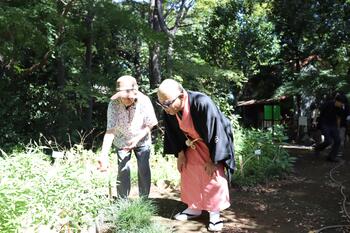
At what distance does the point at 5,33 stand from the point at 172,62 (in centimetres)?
474

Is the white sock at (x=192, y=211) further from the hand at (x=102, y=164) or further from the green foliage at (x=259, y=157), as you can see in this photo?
the green foliage at (x=259, y=157)

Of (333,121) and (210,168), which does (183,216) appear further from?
(333,121)

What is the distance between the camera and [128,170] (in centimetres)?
464

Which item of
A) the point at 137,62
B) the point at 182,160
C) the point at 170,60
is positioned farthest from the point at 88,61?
the point at 182,160

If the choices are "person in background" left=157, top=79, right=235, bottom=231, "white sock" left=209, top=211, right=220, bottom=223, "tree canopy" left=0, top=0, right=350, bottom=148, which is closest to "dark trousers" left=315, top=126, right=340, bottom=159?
"tree canopy" left=0, top=0, right=350, bottom=148

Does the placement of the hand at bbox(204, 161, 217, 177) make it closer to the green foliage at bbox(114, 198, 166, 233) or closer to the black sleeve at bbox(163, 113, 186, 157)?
the black sleeve at bbox(163, 113, 186, 157)

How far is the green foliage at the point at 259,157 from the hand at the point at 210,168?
2.25m

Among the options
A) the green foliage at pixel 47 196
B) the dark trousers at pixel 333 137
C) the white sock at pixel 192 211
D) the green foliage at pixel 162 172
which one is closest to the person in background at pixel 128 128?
the white sock at pixel 192 211

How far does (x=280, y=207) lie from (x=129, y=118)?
2.35m

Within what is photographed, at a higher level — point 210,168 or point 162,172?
point 210,168

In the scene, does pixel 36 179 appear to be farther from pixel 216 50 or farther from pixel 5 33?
pixel 216 50

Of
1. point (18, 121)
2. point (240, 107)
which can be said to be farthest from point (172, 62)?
point (240, 107)

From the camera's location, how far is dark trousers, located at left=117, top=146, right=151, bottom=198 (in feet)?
14.9

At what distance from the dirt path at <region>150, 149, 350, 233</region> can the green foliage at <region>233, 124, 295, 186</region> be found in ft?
0.72
